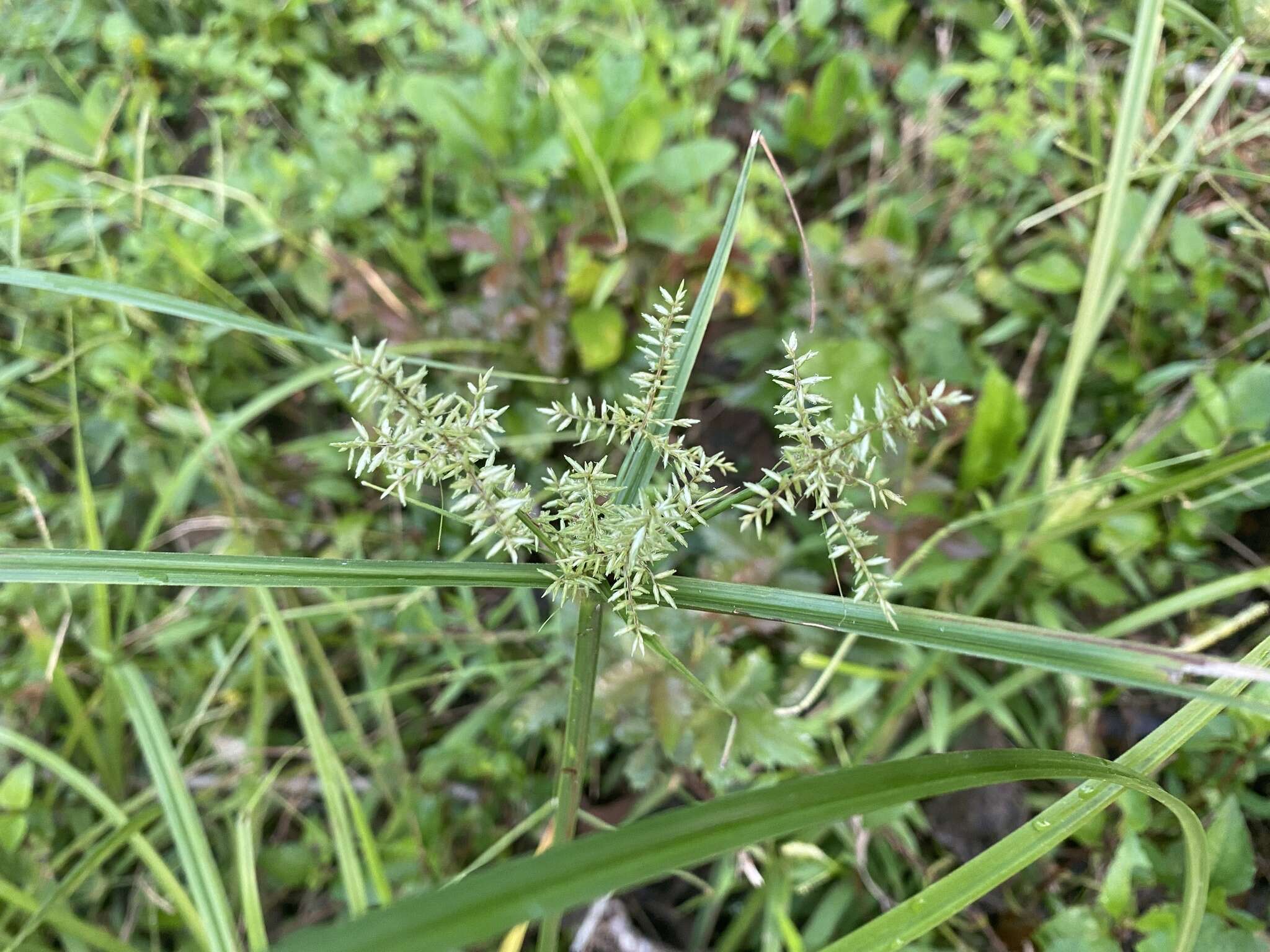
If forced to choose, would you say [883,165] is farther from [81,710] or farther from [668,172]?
[81,710]

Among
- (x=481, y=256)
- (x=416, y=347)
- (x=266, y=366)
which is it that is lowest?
(x=266, y=366)

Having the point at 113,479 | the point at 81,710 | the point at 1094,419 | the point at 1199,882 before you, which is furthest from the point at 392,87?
the point at 1199,882

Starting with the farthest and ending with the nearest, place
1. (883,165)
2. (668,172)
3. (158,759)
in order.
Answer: (883,165), (668,172), (158,759)

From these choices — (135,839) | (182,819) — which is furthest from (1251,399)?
(135,839)

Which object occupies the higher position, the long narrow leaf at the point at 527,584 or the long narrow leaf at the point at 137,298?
the long narrow leaf at the point at 527,584

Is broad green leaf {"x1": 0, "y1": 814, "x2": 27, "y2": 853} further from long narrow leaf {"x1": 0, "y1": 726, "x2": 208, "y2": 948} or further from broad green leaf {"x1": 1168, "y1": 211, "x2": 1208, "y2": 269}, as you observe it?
broad green leaf {"x1": 1168, "y1": 211, "x2": 1208, "y2": 269}

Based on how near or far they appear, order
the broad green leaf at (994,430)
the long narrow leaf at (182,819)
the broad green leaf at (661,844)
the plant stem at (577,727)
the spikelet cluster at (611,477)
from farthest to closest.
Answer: the broad green leaf at (994,430), the long narrow leaf at (182,819), the plant stem at (577,727), the spikelet cluster at (611,477), the broad green leaf at (661,844)

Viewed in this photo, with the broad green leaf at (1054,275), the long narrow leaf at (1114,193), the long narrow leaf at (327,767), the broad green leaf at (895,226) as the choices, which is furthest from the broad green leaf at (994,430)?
the long narrow leaf at (327,767)

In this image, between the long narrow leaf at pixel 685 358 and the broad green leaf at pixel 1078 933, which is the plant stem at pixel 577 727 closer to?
the long narrow leaf at pixel 685 358
